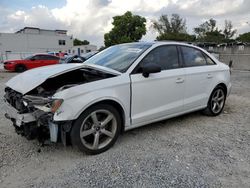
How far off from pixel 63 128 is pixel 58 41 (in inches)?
2040

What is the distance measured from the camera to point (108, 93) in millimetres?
3213

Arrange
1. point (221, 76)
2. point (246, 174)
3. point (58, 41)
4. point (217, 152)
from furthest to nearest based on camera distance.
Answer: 1. point (58, 41)
2. point (221, 76)
3. point (217, 152)
4. point (246, 174)

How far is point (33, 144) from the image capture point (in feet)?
11.8

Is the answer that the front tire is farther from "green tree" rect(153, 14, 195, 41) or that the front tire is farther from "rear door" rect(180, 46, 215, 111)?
"green tree" rect(153, 14, 195, 41)

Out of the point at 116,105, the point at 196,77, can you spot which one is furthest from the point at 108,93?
the point at 196,77

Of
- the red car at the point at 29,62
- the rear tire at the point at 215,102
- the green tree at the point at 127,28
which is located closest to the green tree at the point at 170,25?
the green tree at the point at 127,28

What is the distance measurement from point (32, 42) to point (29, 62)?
3425 centimetres

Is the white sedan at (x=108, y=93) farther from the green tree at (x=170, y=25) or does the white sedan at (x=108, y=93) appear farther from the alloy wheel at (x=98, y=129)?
the green tree at (x=170, y=25)

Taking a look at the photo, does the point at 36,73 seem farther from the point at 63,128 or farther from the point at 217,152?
the point at 217,152

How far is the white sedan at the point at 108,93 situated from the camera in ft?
9.80

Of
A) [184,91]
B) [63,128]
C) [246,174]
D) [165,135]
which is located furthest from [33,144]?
[246,174]

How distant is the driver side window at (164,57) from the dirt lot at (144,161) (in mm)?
1151

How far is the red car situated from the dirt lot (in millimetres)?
14034

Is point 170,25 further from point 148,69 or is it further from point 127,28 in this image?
point 148,69
